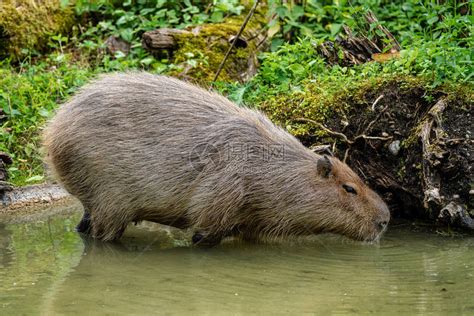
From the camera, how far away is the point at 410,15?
8719mm

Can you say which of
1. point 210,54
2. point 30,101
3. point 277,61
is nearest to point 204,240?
point 277,61

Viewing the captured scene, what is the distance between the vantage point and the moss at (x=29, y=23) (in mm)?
9000

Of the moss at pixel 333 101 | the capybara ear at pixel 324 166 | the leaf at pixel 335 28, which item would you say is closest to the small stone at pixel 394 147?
the moss at pixel 333 101

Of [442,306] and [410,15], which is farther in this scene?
[410,15]

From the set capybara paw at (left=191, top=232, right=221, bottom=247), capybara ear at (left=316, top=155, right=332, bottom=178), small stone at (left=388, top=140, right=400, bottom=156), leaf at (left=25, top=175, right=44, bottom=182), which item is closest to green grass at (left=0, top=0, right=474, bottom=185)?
leaf at (left=25, top=175, right=44, bottom=182)

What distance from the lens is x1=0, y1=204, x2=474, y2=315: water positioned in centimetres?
441

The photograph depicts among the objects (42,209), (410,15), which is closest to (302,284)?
(42,209)

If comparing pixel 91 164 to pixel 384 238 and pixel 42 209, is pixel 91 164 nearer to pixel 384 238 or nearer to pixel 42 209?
pixel 42 209

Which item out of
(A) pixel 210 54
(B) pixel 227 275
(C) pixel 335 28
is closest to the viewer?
(B) pixel 227 275

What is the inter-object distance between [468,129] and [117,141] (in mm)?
2530

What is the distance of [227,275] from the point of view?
512cm

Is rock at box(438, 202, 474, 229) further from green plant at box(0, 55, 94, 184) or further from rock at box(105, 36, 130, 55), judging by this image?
rock at box(105, 36, 130, 55)

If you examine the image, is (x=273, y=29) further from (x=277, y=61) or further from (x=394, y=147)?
(x=394, y=147)

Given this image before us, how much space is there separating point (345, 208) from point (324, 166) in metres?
0.34
